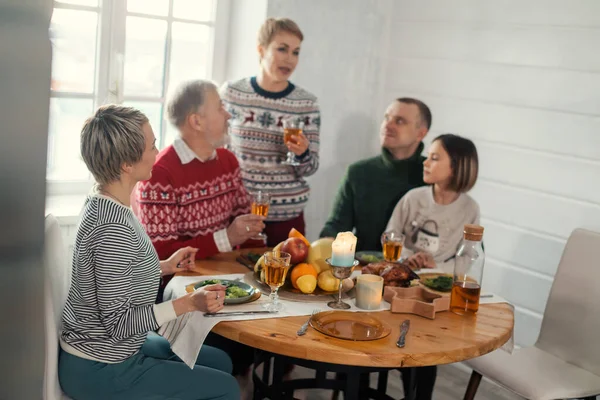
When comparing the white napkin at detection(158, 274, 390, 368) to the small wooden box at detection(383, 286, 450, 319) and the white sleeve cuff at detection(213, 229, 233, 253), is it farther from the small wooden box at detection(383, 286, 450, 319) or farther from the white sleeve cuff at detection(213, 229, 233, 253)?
the white sleeve cuff at detection(213, 229, 233, 253)

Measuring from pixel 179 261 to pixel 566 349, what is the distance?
1.48m

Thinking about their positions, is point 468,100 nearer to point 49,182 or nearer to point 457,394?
point 457,394

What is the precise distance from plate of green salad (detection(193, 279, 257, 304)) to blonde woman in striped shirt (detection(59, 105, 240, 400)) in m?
0.13

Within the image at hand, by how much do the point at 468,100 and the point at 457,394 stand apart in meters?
1.49

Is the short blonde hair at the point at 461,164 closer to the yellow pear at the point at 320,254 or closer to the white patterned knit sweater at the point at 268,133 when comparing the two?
the white patterned knit sweater at the point at 268,133

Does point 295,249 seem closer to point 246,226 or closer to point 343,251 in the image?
point 343,251

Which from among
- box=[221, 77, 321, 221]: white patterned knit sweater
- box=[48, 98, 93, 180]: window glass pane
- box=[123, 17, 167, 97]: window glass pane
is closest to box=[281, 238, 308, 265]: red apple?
box=[221, 77, 321, 221]: white patterned knit sweater

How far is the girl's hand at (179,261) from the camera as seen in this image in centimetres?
217

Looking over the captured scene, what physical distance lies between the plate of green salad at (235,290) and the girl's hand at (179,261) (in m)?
0.17

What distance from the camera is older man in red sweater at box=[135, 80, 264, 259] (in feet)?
7.70

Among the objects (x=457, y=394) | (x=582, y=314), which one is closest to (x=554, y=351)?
(x=582, y=314)

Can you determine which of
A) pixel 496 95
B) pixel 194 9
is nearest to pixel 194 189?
pixel 194 9

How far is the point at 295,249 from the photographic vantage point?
2078mm

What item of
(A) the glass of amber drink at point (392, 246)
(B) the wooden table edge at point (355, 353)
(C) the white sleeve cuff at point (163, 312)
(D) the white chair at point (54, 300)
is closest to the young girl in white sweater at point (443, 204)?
(A) the glass of amber drink at point (392, 246)
